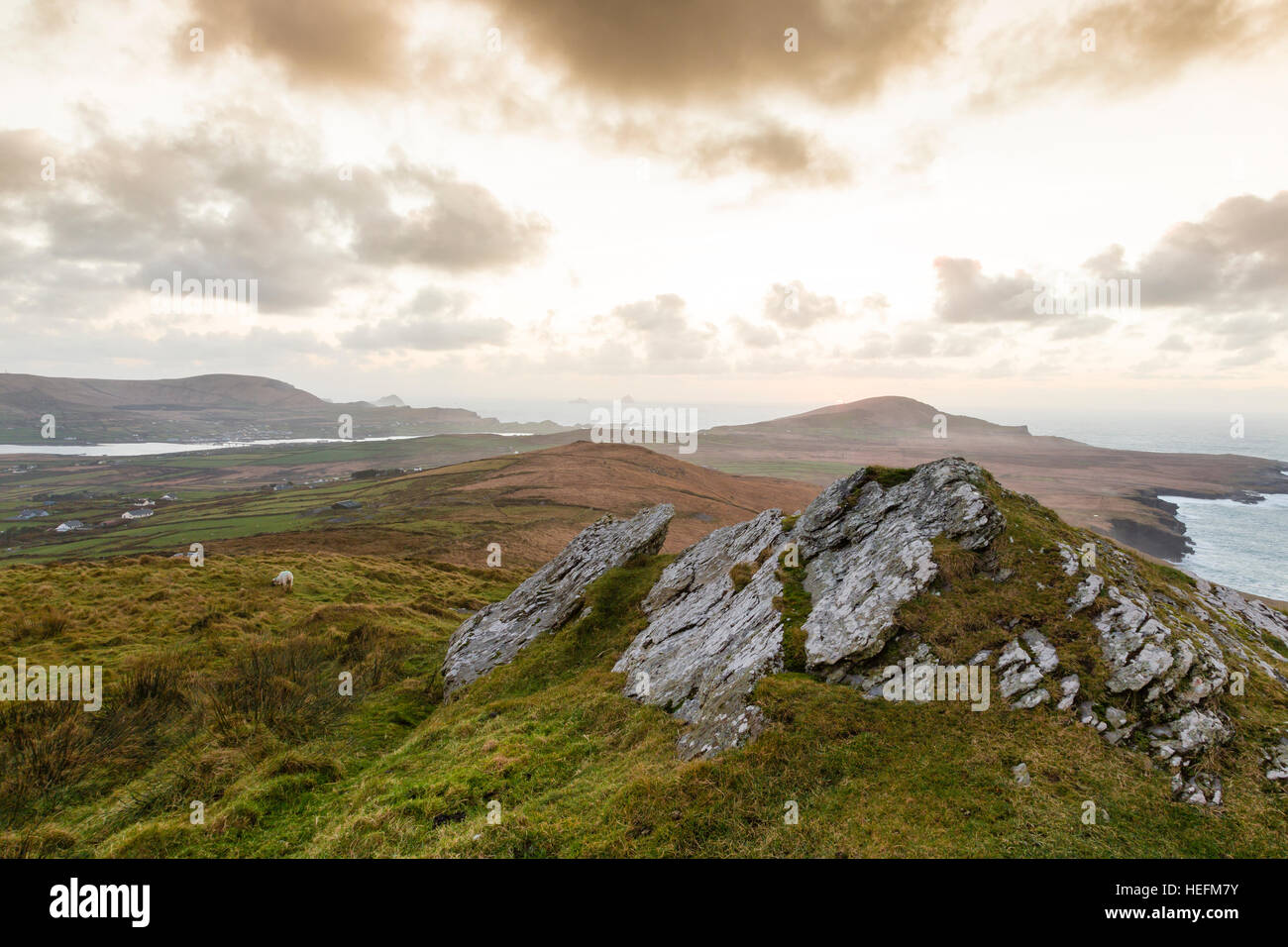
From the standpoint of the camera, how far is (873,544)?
1634 centimetres

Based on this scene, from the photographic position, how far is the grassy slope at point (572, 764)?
8008mm

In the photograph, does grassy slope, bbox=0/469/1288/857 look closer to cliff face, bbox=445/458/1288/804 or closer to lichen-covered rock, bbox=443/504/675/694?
cliff face, bbox=445/458/1288/804

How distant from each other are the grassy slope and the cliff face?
0.20m

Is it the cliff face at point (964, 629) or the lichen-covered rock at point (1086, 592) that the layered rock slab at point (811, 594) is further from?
the lichen-covered rock at point (1086, 592)

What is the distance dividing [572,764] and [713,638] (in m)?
5.75

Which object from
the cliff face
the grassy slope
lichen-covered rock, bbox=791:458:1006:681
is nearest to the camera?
the grassy slope

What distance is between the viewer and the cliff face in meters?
9.73

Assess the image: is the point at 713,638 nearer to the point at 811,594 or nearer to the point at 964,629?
the point at 811,594

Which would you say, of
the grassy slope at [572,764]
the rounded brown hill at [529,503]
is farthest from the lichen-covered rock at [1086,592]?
the rounded brown hill at [529,503]

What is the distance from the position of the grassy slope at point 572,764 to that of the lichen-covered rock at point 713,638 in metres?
0.71

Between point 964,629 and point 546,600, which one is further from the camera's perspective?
point 546,600

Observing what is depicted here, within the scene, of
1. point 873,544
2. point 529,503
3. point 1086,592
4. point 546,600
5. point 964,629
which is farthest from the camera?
point 529,503

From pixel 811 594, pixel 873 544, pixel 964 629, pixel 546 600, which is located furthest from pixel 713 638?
pixel 546 600

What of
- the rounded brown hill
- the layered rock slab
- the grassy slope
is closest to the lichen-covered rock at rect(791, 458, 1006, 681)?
the layered rock slab
